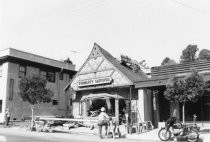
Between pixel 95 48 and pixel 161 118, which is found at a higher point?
pixel 95 48

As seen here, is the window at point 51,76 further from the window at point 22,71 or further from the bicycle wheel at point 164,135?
the bicycle wheel at point 164,135

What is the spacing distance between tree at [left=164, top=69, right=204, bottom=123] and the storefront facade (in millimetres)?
6681

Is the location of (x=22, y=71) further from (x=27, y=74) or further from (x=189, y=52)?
(x=189, y=52)

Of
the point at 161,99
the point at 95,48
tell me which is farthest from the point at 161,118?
the point at 95,48

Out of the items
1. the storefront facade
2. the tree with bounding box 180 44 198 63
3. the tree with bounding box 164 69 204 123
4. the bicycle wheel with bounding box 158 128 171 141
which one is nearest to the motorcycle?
the bicycle wheel with bounding box 158 128 171 141

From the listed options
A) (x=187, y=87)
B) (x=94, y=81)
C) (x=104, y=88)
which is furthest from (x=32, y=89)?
(x=187, y=87)

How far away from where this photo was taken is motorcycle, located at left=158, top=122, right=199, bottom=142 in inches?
527

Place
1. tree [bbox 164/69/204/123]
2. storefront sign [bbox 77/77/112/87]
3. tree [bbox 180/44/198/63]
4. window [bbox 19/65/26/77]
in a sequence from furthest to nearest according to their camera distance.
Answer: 1. tree [bbox 180/44/198/63]
2. window [bbox 19/65/26/77]
3. storefront sign [bbox 77/77/112/87]
4. tree [bbox 164/69/204/123]

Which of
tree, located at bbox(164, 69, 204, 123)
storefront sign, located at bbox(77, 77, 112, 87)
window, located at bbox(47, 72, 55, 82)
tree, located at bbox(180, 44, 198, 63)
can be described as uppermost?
tree, located at bbox(180, 44, 198, 63)

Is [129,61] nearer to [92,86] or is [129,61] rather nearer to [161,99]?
[92,86]

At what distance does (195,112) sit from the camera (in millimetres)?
20203

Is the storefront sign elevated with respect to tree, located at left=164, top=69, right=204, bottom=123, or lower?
elevated

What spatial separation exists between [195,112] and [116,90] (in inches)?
295

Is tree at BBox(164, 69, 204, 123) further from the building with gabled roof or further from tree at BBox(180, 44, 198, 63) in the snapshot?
tree at BBox(180, 44, 198, 63)
